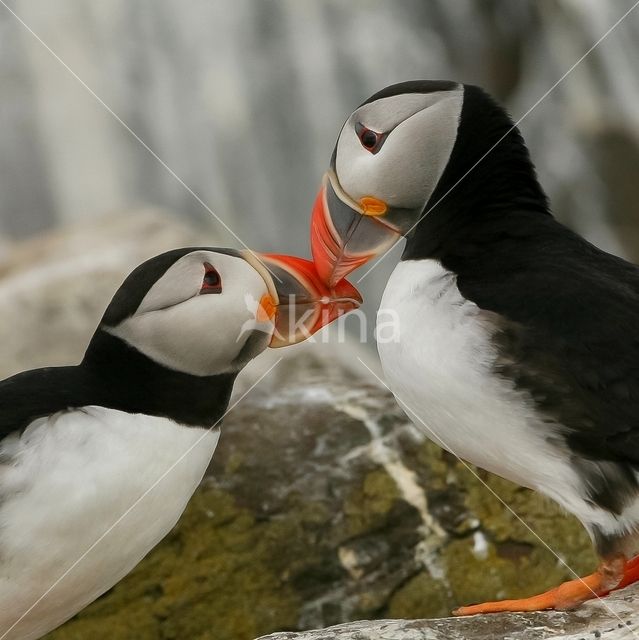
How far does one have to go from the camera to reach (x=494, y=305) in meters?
1.96

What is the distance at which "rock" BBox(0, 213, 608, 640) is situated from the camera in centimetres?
291

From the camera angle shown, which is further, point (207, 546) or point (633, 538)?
point (207, 546)

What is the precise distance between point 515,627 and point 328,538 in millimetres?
1116

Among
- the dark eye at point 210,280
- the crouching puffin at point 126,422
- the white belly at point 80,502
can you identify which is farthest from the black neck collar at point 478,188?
the white belly at point 80,502

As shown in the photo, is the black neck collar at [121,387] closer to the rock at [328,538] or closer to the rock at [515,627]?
the rock at [515,627]

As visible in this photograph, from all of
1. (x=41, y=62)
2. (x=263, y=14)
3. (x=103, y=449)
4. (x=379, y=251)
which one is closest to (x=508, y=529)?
(x=379, y=251)

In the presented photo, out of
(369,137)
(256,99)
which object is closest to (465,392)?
(369,137)

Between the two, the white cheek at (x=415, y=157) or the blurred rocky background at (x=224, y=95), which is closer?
the white cheek at (x=415, y=157)

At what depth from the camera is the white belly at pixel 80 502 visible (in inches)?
73.9

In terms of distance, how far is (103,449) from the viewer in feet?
6.35

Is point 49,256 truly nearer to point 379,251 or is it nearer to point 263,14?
point 379,251

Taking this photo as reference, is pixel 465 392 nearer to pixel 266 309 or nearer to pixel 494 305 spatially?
pixel 494 305

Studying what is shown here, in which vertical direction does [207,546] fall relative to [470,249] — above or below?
below

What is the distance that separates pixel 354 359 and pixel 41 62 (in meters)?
4.34
